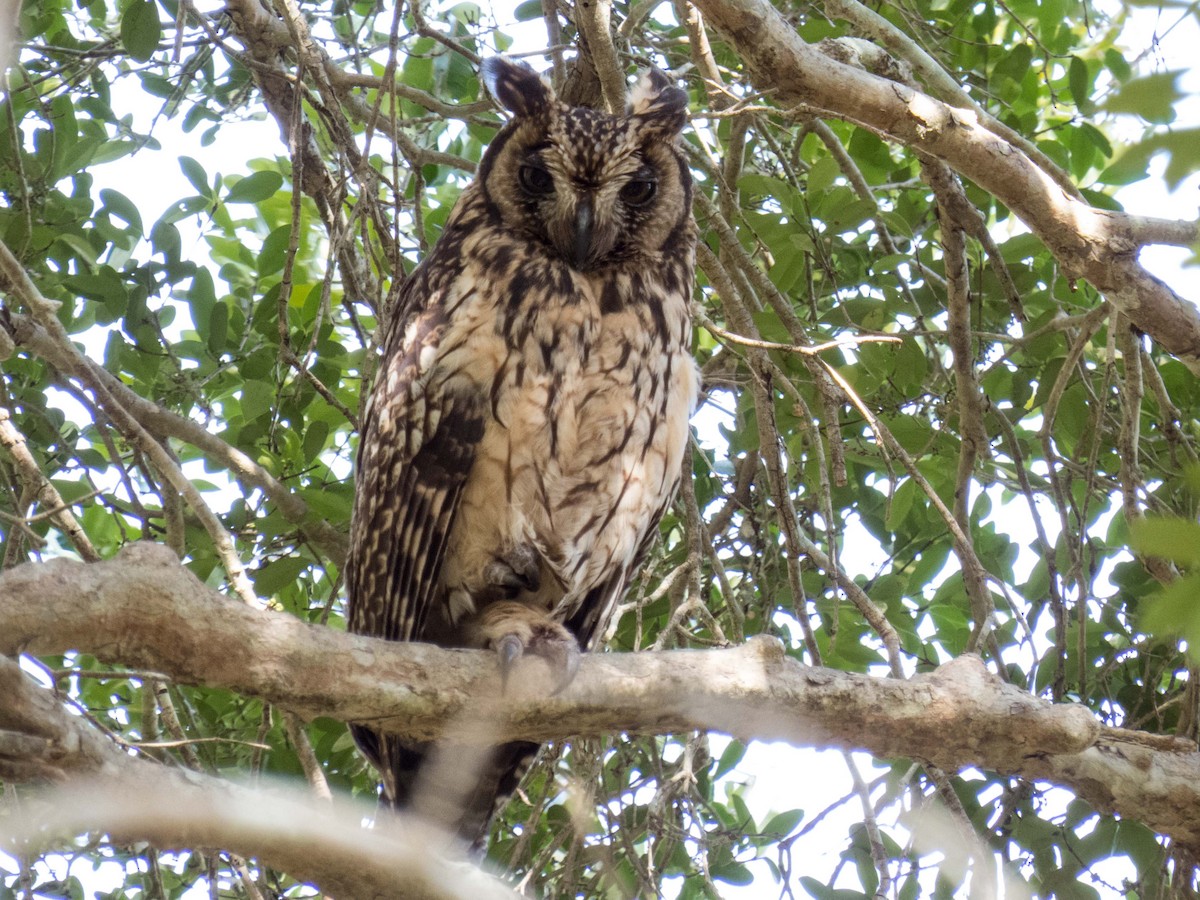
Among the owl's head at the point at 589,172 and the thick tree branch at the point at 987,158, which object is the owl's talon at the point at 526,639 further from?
the thick tree branch at the point at 987,158

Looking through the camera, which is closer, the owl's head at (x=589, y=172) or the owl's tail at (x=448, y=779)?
the owl's tail at (x=448, y=779)

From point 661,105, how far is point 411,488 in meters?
1.08

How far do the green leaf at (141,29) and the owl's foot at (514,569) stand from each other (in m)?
1.58

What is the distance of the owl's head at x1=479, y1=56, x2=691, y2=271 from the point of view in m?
2.91

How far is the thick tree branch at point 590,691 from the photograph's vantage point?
1707 mm

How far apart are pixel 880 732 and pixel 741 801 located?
1.51m

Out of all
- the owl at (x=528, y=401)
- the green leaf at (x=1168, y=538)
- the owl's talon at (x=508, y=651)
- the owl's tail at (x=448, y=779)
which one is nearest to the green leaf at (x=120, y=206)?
the owl at (x=528, y=401)

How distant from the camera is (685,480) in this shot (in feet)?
10.0

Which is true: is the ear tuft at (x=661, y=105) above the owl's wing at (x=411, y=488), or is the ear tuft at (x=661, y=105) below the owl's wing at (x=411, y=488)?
above

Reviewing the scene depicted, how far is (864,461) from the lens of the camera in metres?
3.36

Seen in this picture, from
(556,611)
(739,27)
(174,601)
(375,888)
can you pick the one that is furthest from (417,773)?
(739,27)

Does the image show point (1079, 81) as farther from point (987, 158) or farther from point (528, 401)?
point (528, 401)

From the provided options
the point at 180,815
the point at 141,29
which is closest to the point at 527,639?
the point at 180,815

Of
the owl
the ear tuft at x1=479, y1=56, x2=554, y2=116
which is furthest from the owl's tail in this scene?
the ear tuft at x1=479, y1=56, x2=554, y2=116
